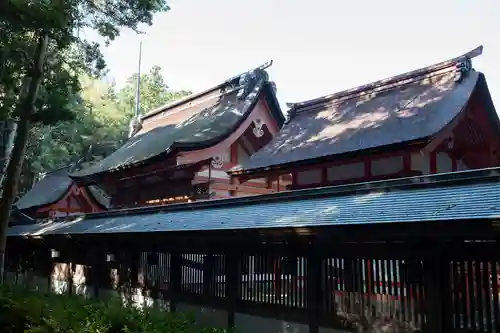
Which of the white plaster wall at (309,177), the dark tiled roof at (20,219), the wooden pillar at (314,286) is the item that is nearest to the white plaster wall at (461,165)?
the white plaster wall at (309,177)

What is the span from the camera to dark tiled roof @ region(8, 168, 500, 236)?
6395mm

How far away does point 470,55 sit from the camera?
48.0 ft

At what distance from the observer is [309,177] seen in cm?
1631

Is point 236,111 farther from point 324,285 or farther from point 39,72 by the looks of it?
point 324,285

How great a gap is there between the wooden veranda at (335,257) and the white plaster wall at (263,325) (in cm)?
3

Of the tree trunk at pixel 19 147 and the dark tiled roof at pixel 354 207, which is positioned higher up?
the tree trunk at pixel 19 147

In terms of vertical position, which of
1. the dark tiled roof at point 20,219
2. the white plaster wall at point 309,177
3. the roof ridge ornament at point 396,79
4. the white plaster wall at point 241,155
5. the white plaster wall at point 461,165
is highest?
the roof ridge ornament at point 396,79

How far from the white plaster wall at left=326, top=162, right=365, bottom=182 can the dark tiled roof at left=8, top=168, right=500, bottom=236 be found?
4.99 meters

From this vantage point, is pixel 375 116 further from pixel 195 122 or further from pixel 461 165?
pixel 195 122

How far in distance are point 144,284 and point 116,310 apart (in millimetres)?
4904

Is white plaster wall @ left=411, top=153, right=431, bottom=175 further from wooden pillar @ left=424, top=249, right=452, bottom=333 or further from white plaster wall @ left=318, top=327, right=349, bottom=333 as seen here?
wooden pillar @ left=424, top=249, right=452, bottom=333

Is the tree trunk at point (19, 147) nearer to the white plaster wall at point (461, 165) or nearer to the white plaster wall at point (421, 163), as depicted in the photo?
the white plaster wall at point (421, 163)

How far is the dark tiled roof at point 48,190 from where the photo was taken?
94.9ft

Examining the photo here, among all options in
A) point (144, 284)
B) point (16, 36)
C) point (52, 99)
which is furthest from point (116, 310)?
point (16, 36)
